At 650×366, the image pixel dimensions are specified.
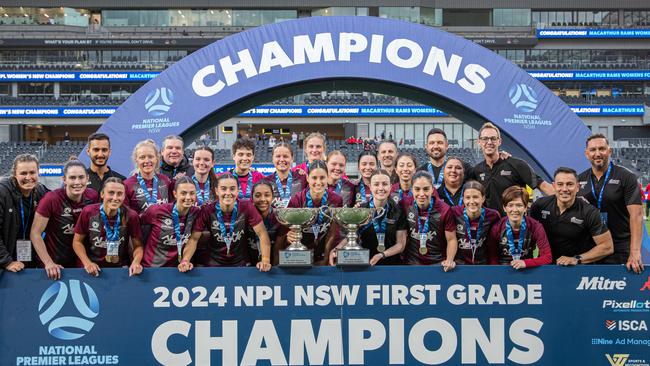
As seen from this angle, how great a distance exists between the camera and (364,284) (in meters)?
5.37

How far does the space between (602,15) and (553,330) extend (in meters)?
46.9

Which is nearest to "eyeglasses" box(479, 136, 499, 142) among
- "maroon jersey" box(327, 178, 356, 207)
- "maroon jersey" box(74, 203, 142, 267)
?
"maroon jersey" box(327, 178, 356, 207)

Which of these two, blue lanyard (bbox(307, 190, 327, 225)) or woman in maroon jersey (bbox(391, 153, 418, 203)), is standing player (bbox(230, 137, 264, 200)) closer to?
blue lanyard (bbox(307, 190, 327, 225))

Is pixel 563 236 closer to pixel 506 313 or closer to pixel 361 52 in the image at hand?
pixel 506 313

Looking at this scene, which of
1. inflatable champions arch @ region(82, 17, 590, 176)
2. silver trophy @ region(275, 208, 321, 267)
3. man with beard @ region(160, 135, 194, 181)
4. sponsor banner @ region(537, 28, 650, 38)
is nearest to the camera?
silver trophy @ region(275, 208, 321, 267)

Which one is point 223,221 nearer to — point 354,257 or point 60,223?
point 354,257

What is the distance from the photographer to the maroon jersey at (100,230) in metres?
5.46

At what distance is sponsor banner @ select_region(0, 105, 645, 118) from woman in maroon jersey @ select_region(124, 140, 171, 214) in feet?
121

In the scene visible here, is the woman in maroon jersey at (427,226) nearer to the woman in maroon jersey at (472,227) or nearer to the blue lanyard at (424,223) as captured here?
the blue lanyard at (424,223)

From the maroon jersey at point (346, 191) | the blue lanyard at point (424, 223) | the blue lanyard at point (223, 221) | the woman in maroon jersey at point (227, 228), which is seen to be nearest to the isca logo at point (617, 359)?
the blue lanyard at point (424, 223)

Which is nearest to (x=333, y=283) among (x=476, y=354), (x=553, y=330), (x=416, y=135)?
(x=476, y=354)

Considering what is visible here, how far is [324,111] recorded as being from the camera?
44.4 metres

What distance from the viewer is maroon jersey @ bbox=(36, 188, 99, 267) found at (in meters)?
5.60

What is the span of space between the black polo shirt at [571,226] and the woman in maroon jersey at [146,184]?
335 cm
